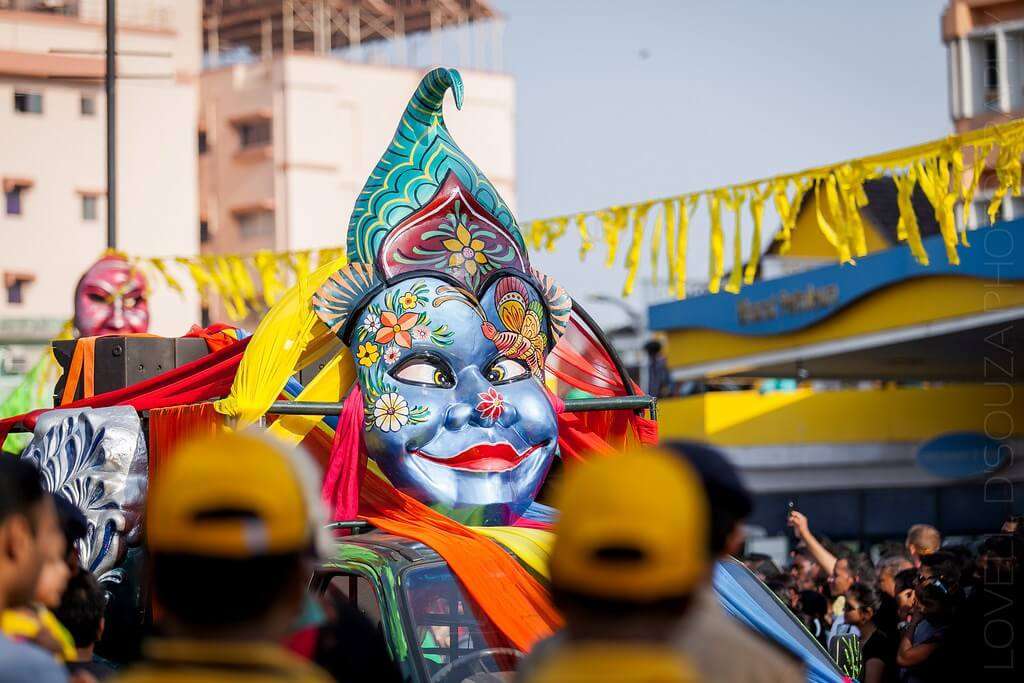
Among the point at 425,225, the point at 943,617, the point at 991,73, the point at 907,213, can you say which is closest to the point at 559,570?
the point at 425,225

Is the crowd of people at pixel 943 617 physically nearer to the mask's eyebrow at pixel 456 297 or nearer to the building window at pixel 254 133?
the mask's eyebrow at pixel 456 297

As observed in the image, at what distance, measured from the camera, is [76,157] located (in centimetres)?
4022

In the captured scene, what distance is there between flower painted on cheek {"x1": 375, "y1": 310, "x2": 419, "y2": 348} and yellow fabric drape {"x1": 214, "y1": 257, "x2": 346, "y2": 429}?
474 mm

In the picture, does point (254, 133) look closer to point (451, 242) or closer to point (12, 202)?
point (12, 202)

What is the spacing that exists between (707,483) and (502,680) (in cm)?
258

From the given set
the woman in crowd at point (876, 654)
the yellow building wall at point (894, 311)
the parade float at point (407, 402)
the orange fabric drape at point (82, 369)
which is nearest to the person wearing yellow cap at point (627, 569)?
the parade float at point (407, 402)

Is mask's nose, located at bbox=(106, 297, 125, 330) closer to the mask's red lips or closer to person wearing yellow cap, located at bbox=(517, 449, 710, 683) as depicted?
the mask's red lips

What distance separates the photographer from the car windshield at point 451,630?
5844 millimetres

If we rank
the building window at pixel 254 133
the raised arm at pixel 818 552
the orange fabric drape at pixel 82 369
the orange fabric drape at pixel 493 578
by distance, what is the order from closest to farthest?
the orange fabric drape at pixel 493 578, the orange fabric drape at pixel 82 369, the raised arm at pixel 818 552, the building window at pixel 254 133

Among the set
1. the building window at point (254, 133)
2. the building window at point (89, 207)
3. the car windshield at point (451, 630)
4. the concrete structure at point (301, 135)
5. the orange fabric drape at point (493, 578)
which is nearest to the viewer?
the car windshield at point (451, 630)

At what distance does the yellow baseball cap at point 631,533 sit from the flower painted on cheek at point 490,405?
416 cm

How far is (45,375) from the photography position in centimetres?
1304

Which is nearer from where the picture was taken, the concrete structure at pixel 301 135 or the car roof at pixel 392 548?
the car roof at pixel 392 548

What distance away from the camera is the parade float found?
6941 millimetres
